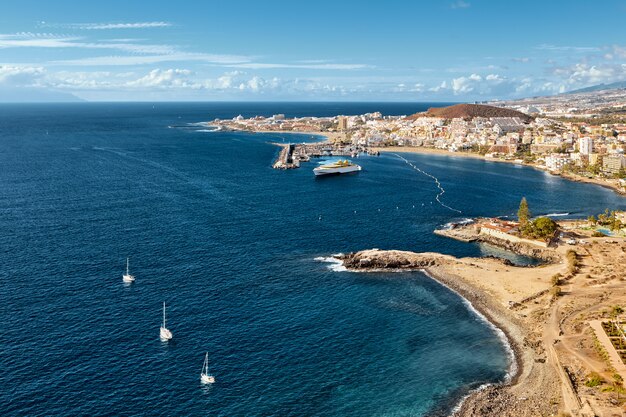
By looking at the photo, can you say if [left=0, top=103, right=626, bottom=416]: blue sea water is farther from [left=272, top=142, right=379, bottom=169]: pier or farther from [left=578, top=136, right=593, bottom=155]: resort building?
[left=578, top=136, right=593, bottom=155]: resort building

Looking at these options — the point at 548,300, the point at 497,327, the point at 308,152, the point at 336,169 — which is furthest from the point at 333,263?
the point at 308,152

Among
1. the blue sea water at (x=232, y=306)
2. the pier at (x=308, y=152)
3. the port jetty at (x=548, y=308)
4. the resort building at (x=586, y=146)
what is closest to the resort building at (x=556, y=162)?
the resort building at (x=586, y=146)

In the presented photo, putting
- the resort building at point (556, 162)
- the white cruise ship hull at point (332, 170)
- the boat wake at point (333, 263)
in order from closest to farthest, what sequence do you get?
the boat wake at point (333, 263)
the white cruise ship hull at point (332, 170)
the resort building at point (556, 162)

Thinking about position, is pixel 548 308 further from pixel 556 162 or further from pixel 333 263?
pixel 556 162

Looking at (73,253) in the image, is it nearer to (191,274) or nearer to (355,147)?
(191,274)

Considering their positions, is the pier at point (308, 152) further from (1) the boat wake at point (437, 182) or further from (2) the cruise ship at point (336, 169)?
(1) the boat wake at point (437, 182)

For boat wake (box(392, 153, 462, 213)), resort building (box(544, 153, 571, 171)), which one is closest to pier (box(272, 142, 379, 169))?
boat wake (box(392, 153, 462, 213))
